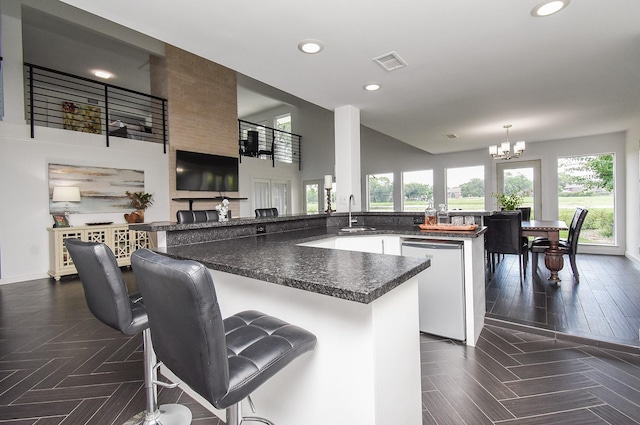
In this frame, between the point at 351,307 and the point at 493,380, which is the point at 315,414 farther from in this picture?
the point at 493,380

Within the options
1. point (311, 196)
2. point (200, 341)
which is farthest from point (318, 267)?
point (311, 196)

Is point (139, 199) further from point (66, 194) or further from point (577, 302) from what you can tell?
point (577, 302)

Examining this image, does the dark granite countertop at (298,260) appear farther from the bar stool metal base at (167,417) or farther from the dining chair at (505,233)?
the dining chair at (505,233)

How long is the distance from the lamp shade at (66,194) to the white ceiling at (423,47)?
361cm

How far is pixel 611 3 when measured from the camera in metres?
1.82

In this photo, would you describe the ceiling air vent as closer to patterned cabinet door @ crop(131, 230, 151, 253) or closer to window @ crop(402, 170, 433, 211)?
patterned cabinet door @ crop(131, 230, 151, 253)

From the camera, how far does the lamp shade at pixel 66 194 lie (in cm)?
441

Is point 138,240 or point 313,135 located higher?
point 313,135

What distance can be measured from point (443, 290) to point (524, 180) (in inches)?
234

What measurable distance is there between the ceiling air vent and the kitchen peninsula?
1801mm

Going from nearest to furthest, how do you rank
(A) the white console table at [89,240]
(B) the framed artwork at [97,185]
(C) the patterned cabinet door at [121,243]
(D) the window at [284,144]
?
(A) the white console table at [89,240]
(B) the framed artwork at [97,185]
(C) the patterned cabinet door at [121,243]
(D) the window at [284,144]

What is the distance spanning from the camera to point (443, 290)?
7.79ft

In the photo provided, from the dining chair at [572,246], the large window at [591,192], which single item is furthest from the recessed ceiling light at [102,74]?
the large window at [591,192]

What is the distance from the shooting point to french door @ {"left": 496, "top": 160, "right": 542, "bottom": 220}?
6.64 meters
